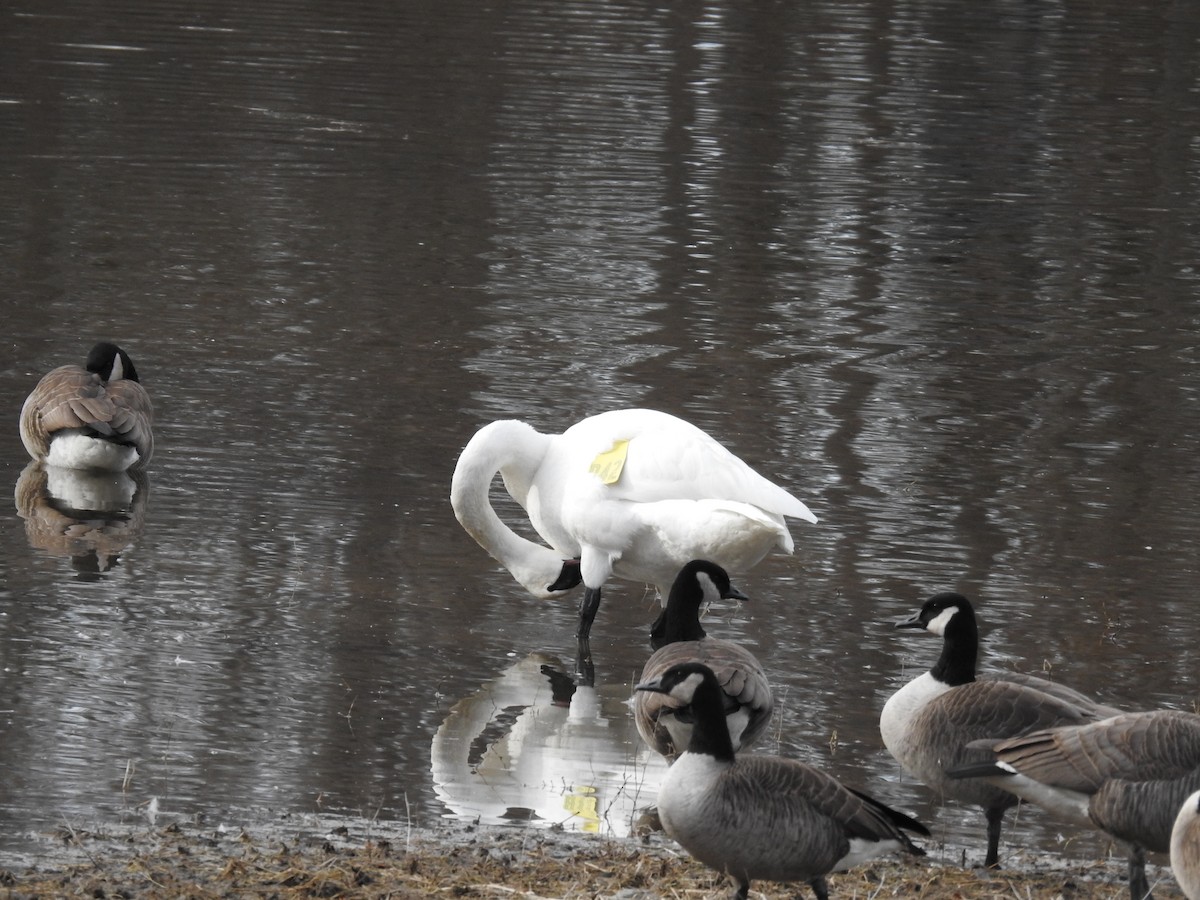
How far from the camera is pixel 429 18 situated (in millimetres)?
34656

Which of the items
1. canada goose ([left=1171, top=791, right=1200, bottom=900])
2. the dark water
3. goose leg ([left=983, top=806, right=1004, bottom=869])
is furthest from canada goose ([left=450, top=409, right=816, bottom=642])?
canada goose ([left=1171, top=791, right=1200, bottom=900])

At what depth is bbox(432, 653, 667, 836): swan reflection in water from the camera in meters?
7.05

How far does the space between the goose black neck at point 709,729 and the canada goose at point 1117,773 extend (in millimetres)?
879

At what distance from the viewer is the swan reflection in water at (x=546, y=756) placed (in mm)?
A: 7047

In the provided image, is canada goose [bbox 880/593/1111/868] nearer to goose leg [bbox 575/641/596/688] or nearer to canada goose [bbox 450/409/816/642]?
canada goose [bbox 450/409/816/642]

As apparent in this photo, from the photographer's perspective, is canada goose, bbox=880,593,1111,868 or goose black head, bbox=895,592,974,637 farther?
goose black head, bbox=895,592,974,637

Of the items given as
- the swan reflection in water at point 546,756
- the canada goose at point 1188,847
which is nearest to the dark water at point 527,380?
the swan reflection in water at point 546,756

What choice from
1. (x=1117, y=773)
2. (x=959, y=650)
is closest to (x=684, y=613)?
(x=959, y=650)

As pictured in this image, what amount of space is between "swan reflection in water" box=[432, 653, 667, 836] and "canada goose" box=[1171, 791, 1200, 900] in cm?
202

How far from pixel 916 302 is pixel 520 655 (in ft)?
28.3

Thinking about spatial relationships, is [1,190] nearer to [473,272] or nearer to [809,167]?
[473,272]

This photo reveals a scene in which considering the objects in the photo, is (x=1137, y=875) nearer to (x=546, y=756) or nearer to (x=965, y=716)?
(x=965, y=716)

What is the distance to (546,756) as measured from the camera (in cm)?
766

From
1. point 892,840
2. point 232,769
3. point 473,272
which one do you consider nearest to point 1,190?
point 473,272
